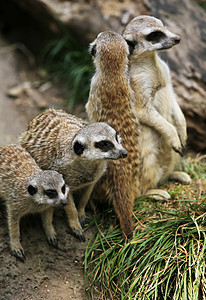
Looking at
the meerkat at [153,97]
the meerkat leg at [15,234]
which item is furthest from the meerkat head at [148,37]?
the meerkat leg at [15,234]

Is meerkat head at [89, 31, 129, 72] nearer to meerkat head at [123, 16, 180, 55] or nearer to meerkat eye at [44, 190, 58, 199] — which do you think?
meerkat head at [123, 16, 180, 55]

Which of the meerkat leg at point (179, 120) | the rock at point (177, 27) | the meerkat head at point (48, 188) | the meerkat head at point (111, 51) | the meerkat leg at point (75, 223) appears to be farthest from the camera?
the rock at point (177, 27)

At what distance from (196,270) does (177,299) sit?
24 centimetres

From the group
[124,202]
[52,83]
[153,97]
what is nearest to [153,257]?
[124,202]

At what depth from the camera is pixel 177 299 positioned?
9.77ft

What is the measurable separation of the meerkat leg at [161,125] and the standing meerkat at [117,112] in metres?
0.12

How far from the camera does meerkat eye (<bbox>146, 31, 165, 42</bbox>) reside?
351 centimetres

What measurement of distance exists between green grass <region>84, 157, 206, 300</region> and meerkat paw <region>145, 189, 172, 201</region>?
0.51 ft

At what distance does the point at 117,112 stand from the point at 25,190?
3.22 feet

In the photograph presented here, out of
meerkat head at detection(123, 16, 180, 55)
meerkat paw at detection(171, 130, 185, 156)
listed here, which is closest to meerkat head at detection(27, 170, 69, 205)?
meerkat paw at detection(171, 130, 185, 156)

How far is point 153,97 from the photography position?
12.2 feet

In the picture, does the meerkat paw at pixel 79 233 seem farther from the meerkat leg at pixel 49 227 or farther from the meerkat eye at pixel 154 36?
the meerkat eye at pixel 154 36

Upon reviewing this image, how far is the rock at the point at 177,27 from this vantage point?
467 centimetres

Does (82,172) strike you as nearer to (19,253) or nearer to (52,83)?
(19,253)
